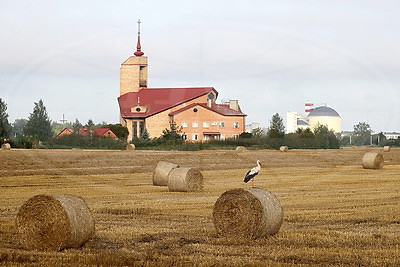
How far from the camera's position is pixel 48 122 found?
286ft

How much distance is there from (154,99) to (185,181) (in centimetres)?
6691

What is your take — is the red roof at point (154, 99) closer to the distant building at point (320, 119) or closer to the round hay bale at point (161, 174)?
the distant building at point (320, 119)

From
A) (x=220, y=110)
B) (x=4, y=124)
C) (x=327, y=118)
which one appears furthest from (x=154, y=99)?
(x=327, y=118)

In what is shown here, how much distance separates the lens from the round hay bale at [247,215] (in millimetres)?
14820

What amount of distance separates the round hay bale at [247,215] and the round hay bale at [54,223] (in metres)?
2.83

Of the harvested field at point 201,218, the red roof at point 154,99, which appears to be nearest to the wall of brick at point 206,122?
the red roof at point 154,99

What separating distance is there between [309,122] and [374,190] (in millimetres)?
140393

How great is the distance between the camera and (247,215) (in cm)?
1481

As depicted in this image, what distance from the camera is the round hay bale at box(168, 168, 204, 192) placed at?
2759 cm

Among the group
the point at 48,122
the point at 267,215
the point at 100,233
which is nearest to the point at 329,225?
the point at 267,215

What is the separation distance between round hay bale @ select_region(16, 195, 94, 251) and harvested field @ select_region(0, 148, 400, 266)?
0.76 ft

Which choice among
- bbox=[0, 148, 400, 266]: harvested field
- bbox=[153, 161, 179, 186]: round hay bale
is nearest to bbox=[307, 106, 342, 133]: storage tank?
bbox=[0, 148, 400, 266]: harvested field

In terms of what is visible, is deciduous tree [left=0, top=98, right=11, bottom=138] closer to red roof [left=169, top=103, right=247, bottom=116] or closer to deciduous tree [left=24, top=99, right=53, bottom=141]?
deciduous tree [left=24, top=99, right=53, bottom=141]

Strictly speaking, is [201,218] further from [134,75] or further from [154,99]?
[134,75]
